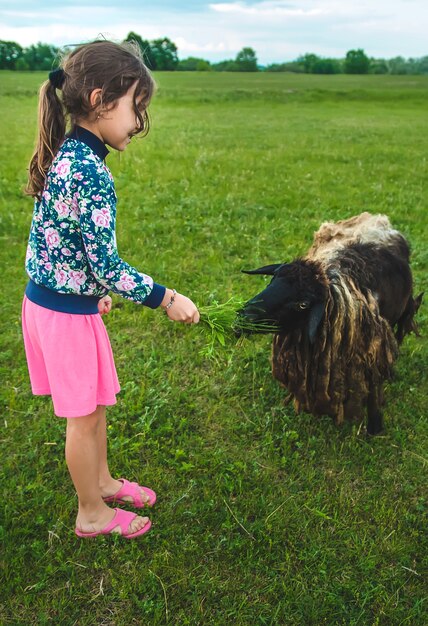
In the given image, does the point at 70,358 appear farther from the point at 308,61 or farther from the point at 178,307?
the point at 308,61

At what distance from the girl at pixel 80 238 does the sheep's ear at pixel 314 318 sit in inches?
40.1

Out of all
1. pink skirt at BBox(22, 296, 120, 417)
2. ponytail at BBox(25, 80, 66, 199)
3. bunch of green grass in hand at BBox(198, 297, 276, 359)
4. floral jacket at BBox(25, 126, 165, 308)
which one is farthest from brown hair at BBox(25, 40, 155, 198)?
bunch of green grass in hand at BBox(198, 297, 276, 359)

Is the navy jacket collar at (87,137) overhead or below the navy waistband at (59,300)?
overhead

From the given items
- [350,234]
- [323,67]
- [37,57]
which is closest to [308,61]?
[323,67]

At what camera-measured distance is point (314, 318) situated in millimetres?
3508

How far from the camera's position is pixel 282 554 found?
3.13 m

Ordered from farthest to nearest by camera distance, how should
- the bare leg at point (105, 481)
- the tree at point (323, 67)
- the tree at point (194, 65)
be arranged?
the tree at point (194, 65) → the tree at point (323, 67) → the bare leg at point (105, 481)

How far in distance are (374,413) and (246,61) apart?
219 ft

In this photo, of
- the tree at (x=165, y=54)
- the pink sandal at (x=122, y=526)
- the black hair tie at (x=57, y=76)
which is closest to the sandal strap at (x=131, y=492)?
the pink sandal at (x=122, y=526)

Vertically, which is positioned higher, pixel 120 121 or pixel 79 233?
pixel 120 121

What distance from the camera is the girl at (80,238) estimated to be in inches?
91.0

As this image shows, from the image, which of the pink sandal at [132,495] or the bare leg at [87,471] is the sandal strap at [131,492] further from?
the bare leg at [87,471]

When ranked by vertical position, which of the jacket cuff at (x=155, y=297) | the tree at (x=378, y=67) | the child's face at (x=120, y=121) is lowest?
the jacket cuff at (x=155, y=297)

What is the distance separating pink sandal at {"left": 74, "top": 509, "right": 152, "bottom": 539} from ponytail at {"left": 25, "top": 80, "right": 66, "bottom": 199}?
6.09 feet
